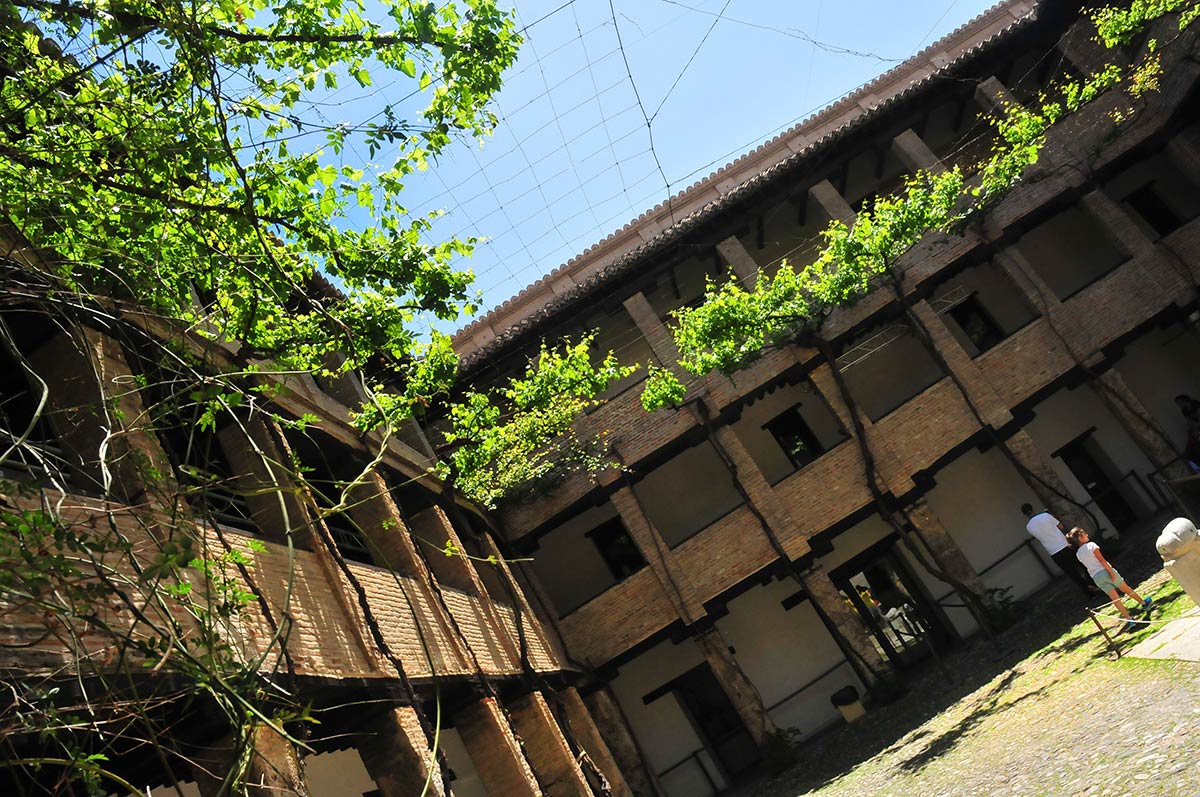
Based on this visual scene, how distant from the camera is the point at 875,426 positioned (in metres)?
17.7

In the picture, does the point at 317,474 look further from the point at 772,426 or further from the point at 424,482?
the point at 772,426

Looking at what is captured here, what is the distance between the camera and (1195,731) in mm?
5961

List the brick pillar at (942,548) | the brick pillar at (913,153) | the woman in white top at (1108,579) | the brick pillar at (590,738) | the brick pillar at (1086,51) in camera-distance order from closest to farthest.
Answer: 1. the woman in white top at (1108,579)
2. the brick pillar at (590,738)
3. the brick pillar at (942,548)
4. the brick pillar at (1086,51)
5. the brick pillar at (913,153)

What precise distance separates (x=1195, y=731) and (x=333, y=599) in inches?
270

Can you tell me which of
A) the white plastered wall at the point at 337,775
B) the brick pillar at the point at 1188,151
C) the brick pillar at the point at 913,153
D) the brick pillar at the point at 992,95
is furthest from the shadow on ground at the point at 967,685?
the brick pillar at the point at 992,95

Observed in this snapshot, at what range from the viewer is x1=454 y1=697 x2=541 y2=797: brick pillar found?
11.2 meters

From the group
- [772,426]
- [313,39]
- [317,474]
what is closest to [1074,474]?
[772,426]

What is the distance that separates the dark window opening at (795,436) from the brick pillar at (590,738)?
22.5ft

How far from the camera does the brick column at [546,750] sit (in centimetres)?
1282

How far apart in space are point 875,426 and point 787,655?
4.98 metres

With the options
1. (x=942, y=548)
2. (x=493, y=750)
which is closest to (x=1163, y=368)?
(x=942, y=548)

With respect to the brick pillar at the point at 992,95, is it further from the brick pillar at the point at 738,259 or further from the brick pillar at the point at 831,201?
the brick pillar at the point at 738,259

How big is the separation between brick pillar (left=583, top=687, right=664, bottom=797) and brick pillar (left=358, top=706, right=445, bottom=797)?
9013mm

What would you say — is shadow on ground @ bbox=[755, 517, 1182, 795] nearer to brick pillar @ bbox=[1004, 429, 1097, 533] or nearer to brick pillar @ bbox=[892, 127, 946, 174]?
brick pillar @ bbox=[1004, 429, 1097, 533]
